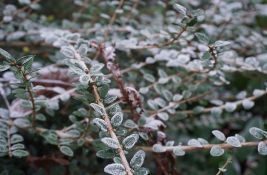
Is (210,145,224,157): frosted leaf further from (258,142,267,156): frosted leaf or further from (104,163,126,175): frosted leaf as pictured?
(104,163,126,175): frosted leaf

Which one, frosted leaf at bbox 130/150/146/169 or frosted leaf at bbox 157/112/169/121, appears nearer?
frosted leaf at bbox 130/150/146/169

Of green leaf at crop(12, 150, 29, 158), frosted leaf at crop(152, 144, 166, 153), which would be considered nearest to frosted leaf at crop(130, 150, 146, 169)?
frosted leaf at crop(152, 144, 166, 153)

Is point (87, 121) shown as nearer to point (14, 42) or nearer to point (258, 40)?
point (14, 42)

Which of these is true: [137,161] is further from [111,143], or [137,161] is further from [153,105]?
[153,105]

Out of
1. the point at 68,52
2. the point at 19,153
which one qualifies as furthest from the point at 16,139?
the point at 68,52

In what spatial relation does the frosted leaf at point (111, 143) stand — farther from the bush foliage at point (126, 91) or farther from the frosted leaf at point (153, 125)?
the frosted leaf at point (153, 125)

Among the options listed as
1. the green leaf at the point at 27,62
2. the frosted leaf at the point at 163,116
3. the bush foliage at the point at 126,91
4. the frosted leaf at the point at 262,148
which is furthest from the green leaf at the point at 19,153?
the frosted leaf at the point at 262,148
